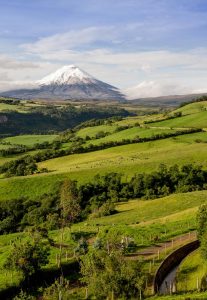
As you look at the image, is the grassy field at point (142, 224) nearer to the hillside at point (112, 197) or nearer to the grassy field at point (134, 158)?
the hillside at point (112, 197)

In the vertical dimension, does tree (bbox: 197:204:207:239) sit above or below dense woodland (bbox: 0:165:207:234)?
above

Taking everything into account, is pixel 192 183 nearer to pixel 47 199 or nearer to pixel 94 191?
pixel 94 191

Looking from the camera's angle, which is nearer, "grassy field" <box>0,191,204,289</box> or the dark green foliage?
"grassy field" <box>0,191,204,289</box>

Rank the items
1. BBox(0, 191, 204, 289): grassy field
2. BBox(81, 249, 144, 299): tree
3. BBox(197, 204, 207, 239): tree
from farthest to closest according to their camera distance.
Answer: BBox(0, 191, 204, 289): grassy field
BBox(197, 204, 207, 239): tree
BBox(81, 249, 144, 299): tree

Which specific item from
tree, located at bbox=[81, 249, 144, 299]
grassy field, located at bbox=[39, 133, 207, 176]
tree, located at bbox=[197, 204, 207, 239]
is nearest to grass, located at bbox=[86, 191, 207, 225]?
tree, located at bbox=[197, 204, 207, 239]

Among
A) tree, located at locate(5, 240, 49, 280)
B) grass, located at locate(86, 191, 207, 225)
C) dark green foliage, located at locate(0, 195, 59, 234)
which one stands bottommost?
dark green foliage, located at locate(0, 195, 59, 234)

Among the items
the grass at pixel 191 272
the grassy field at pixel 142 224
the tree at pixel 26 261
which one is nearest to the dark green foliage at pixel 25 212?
the grassy field at pixel 142 224

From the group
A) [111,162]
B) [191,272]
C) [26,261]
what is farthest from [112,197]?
[191,272]

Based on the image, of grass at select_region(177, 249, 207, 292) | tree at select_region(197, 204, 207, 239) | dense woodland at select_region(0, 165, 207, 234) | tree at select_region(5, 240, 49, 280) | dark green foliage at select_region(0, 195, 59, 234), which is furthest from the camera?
dense woodland at select_region(0, 165, 207, 234)

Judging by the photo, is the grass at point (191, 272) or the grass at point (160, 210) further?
the grass at point (160, 210)

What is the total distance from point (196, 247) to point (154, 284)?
16231mm

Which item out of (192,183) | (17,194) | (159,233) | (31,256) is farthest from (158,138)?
(31,256)

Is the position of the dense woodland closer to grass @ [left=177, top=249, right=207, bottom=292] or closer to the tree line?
the tree line

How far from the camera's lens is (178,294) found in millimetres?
47688
